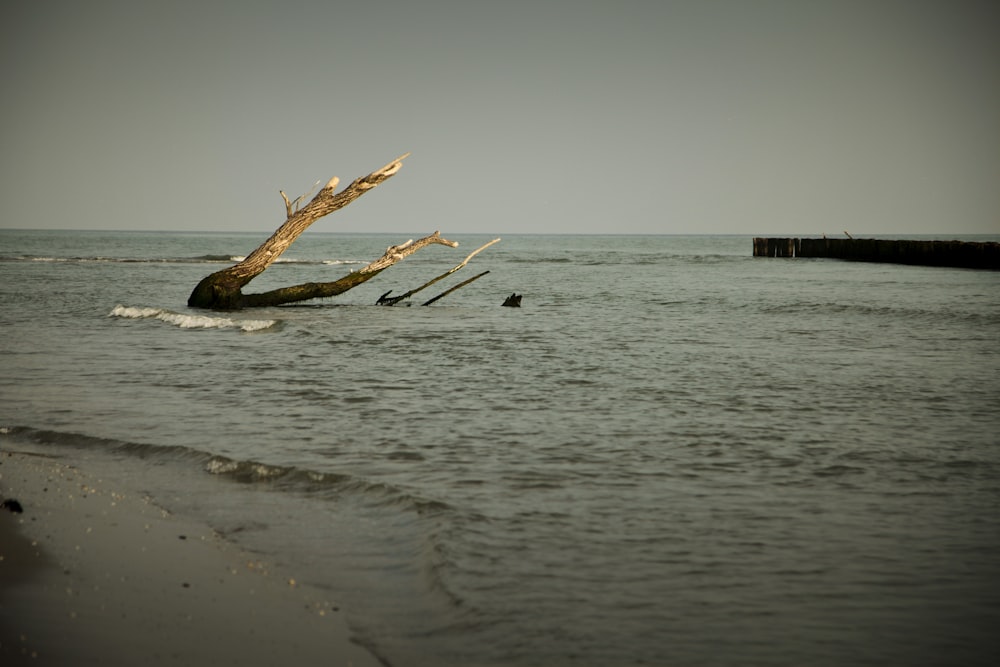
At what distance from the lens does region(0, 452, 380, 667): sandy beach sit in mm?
3852

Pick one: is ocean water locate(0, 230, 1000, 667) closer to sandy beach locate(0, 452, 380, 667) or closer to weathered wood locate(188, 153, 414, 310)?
sandy beach locate(0, 452, 380, 667)

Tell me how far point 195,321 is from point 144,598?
624 inches

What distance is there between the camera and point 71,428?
870cm

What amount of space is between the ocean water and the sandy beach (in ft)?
0.77

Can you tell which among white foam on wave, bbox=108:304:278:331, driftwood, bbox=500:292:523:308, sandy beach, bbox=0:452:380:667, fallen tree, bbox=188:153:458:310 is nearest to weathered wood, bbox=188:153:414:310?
fallen tree, bbox=188:153:458:310

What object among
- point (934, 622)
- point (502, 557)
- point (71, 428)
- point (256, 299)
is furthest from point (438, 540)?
point (256, 299)

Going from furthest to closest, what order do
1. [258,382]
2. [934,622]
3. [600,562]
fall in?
1. [258,382]
2. [600,562]
3. [934,622]

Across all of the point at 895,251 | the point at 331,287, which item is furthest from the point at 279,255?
the point at 895,251

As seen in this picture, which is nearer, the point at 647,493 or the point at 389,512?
the point at 389,512

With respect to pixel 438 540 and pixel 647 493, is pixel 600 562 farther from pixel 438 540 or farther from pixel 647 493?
pixel 647 493

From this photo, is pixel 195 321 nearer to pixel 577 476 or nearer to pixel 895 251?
pixel 577 476

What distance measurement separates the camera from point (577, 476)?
707cm

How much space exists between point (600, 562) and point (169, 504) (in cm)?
309

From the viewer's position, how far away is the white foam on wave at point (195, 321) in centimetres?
1891
